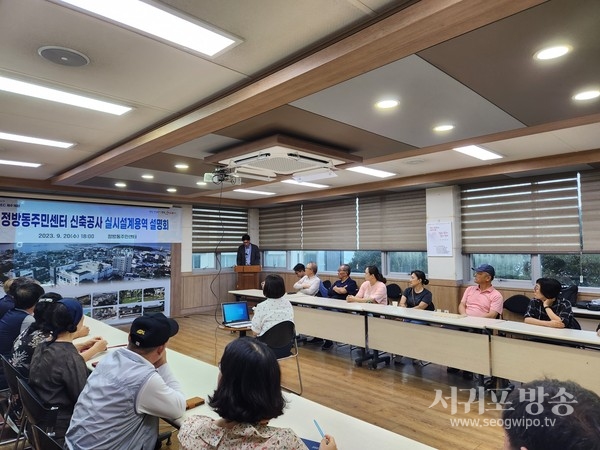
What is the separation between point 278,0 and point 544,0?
41.9 inches

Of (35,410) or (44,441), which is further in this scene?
(35,410)

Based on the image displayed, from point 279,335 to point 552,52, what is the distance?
294 centimetres

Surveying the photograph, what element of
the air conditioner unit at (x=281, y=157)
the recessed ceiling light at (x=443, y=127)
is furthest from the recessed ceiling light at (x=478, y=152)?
the air conditioner unit at (x=281, y=157)

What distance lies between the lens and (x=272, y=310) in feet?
11.9

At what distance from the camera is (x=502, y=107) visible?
8.92 feet

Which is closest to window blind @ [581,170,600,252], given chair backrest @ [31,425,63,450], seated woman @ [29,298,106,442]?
seated woman @ [29,298,106,442]

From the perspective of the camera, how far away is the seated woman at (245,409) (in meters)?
1.12

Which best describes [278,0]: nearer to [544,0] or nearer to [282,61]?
[282,61]

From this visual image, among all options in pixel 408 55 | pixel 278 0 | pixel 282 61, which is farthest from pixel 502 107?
pixel 278 0

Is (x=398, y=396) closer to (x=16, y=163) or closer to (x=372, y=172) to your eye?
(x=372, y=172)

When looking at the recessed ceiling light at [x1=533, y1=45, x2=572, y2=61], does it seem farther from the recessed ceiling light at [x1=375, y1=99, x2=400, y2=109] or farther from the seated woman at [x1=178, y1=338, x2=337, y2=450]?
the seated woman at [x1=178, y1=338, x2=337, y2=450]

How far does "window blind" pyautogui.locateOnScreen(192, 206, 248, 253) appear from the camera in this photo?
8469mm

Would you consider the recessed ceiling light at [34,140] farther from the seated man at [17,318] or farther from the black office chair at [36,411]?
the black office chair at [36,411]

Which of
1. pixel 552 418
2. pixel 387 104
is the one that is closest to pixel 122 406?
pixel 552 418
